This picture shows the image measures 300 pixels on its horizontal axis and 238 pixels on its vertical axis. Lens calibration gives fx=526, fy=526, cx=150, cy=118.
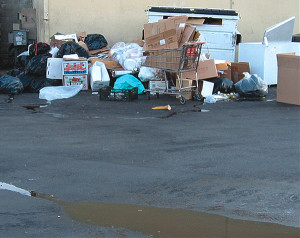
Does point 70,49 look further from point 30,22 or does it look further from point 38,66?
point 30,22

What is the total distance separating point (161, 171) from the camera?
6141 millimetres

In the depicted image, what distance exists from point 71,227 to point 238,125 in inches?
199

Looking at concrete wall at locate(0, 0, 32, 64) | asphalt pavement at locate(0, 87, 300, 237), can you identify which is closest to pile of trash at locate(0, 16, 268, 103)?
asphalt pavement at locate(0, 87, 300, 237)

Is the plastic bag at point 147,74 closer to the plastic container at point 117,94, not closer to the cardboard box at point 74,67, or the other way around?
the plastic container at point 117,94

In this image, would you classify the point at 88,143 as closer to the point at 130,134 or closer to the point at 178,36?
the point at 130,134

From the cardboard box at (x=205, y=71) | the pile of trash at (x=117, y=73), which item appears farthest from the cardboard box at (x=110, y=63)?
the cardboard box at (x=205, y=71)

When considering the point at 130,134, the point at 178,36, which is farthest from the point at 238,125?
the point at 178,36

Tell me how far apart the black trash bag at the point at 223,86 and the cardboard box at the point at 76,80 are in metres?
3.25

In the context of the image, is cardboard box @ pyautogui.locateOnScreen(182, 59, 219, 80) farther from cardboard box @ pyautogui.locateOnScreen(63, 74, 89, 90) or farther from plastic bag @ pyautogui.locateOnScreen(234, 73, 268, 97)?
cardboard box @ pyautogui.locateOnScreen(63, 74, 89, 90)

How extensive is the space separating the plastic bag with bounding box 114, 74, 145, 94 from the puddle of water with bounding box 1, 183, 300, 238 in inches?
302

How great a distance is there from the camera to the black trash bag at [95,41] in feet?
48.9

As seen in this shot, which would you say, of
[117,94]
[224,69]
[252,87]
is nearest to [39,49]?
[117,94]

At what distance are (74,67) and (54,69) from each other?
0.55 m

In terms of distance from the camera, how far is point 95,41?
1502 centimetres
